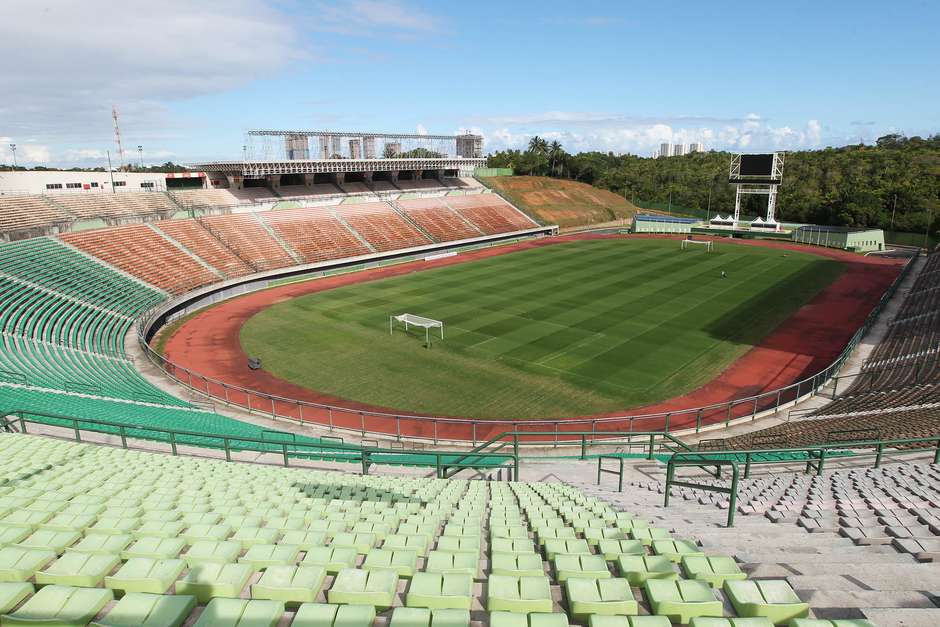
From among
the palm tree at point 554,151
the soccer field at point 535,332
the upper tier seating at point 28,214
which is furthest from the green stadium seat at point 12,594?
the palm tree at point 554,151

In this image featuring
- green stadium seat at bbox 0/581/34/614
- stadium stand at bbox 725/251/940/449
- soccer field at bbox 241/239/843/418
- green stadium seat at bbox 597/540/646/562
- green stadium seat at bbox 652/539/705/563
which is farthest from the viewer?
soccer field at bbox 241/239/843/418

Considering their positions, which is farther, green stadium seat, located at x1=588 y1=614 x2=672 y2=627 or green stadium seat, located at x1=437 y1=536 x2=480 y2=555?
green stadium seat, located at x1=437 y1=536 x2=480 y2=555

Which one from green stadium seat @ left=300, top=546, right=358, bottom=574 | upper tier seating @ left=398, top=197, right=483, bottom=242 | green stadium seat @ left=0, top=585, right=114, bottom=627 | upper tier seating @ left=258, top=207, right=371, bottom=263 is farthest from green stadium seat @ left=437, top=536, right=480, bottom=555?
upper tier seating @ left=398, top=197, right=483, bottom=242

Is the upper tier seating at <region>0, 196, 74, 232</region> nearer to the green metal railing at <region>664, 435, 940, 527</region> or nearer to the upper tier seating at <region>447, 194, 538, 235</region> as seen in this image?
the upper tier seating at <region>447, 194, 538, 235</region>

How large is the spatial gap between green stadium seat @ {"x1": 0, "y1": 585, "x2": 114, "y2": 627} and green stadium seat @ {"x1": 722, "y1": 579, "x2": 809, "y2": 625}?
244 inches

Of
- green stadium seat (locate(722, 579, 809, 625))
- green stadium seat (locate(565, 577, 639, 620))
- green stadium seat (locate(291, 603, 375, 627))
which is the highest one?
green stadium seat (locate(291, 603, 375, 627))

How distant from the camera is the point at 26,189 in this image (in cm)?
5906

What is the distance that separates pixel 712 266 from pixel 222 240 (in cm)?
4933

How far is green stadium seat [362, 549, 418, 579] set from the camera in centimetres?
649

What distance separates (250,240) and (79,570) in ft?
174

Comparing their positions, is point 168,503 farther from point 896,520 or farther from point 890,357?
point 890,357

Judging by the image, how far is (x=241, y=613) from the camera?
509cm

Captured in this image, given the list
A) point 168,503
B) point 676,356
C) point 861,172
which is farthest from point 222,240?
point 861,172

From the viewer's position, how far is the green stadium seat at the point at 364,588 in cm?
568
